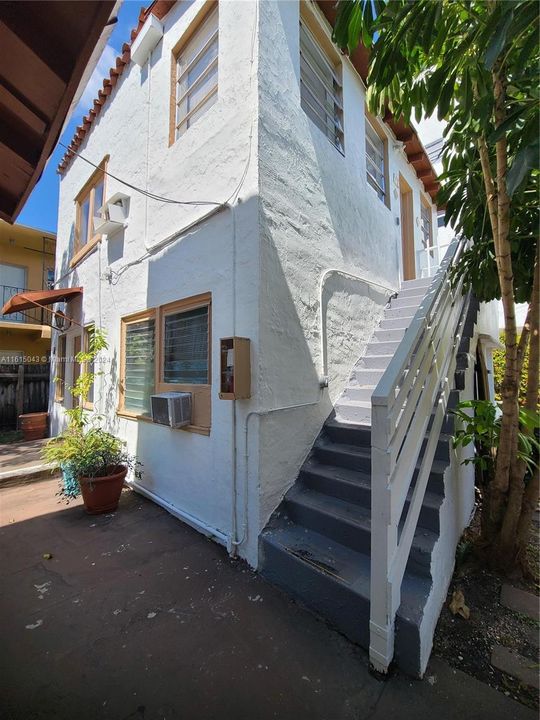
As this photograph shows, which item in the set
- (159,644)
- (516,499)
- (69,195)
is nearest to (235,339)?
(159,644)

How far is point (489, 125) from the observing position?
7.22 feet

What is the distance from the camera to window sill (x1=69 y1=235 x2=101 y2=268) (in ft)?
19.9

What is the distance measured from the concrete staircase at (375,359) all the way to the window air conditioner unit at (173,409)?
1807 millimetres

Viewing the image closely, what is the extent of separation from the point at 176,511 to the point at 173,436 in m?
0.88

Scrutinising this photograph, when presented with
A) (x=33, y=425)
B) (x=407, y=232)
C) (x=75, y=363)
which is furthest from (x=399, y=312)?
(x=33, y=425)

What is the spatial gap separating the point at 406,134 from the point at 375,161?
4.59ft

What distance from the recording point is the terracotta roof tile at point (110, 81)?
4.43 m

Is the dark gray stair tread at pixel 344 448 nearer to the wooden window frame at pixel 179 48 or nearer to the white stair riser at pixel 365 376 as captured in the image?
the white stair riser at pixel 365 376

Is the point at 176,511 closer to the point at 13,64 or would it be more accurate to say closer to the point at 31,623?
the point at 31,623

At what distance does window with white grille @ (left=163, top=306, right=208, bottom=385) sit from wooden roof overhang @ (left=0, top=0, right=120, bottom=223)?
190 centimetres

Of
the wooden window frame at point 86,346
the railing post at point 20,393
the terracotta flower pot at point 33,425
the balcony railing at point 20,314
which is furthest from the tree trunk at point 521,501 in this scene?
the balcony railing at point 20,314

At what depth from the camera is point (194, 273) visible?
368cm

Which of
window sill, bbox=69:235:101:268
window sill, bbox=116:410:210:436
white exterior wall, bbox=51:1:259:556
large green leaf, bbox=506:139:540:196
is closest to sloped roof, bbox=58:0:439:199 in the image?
white exterior wall, bbox=51:1:259:556

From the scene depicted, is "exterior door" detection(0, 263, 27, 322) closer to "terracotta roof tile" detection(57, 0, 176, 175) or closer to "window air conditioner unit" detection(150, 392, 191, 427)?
"terracotta roof tile" detection(57, 0, 176, 175)
